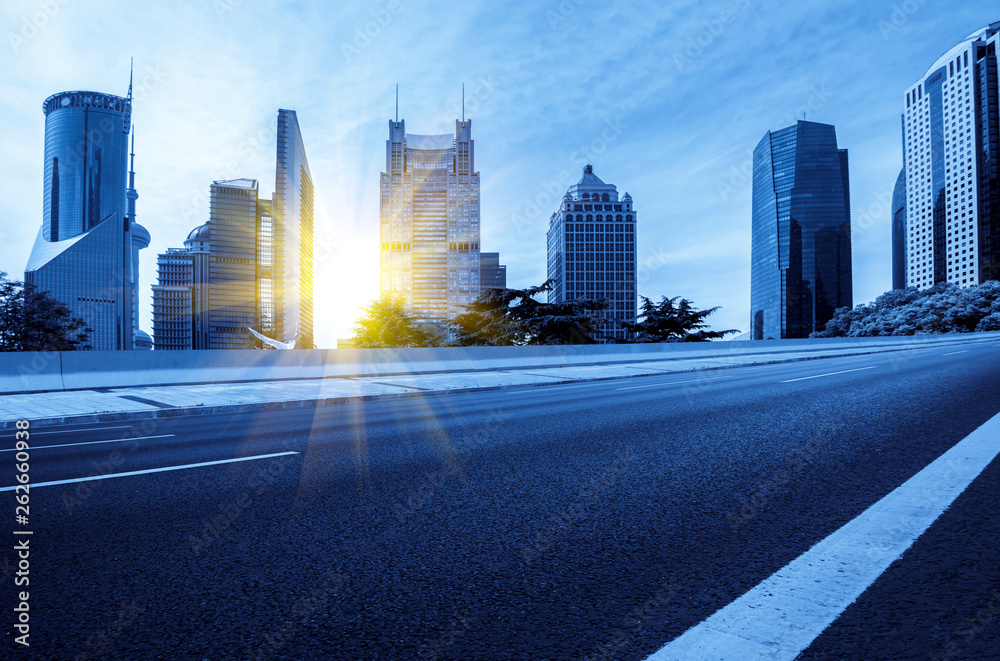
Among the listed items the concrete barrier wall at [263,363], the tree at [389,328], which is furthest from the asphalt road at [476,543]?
the tree at [389,328]

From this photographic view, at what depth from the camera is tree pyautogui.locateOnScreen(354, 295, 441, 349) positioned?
61.8m

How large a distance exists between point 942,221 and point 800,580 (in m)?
217

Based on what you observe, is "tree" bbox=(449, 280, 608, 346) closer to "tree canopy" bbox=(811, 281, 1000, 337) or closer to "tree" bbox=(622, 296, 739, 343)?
"tree" bbox=(622, 296, 739, 343)

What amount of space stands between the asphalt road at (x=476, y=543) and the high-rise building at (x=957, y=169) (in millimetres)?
185494

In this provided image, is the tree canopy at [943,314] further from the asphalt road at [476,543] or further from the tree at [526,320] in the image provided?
the asphalt road at [476,543]

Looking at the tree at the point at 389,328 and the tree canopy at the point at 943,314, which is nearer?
the tree at the point at 389,328

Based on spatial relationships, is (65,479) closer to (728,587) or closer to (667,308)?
(728,587)

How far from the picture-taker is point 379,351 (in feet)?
64.1

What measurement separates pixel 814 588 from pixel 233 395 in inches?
509

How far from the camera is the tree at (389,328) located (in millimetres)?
61763

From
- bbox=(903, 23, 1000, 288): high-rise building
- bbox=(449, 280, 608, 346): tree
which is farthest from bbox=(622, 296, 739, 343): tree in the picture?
bbox=(903, 23, 1000, 288): high-rise building

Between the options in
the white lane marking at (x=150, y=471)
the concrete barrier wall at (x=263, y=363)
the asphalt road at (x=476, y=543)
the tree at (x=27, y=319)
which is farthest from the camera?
the tree at (x=27, y=319)

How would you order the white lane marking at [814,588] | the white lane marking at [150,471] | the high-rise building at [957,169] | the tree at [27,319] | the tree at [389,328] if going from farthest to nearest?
1. the high-rise building at [957,169]
2. the tree at [389,328]
3. the tree at [27,319]
4. the white lane marking at [150,471]
5. the white lane marking at [814,588]

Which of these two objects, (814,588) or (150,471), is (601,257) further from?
(814,588)
